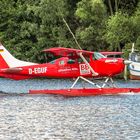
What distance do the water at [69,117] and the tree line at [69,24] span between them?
2271 centimetres

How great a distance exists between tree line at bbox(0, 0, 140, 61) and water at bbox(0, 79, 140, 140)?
22711mm

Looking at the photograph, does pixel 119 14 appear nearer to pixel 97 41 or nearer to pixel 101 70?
pixel 97 41

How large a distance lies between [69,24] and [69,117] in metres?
36.5

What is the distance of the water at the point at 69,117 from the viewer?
20.7 m

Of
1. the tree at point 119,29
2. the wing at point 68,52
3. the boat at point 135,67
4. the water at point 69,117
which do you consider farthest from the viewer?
the tree at point 119,29

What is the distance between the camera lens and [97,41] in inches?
2298

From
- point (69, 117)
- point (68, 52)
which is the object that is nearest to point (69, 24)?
point (68, 52)

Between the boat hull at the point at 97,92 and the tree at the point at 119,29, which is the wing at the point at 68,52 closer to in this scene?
the boat hull at the point at 97,92

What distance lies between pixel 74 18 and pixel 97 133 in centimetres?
4092

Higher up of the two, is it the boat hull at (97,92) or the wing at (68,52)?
the wing at (68,52)

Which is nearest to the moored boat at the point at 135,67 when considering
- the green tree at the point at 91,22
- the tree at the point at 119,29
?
the tree at the point at 119,29

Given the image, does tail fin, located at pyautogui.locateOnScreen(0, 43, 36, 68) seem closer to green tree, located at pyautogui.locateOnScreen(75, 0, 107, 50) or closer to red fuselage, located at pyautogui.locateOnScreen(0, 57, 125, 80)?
red fuselage, located at pyautogui.locateOnScreen(0, 57, 125, 80)

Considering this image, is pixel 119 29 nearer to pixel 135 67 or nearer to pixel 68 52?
pixel 135 67

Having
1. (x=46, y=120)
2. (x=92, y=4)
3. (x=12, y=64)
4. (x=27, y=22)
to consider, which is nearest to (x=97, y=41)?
(x=92, y=4)
